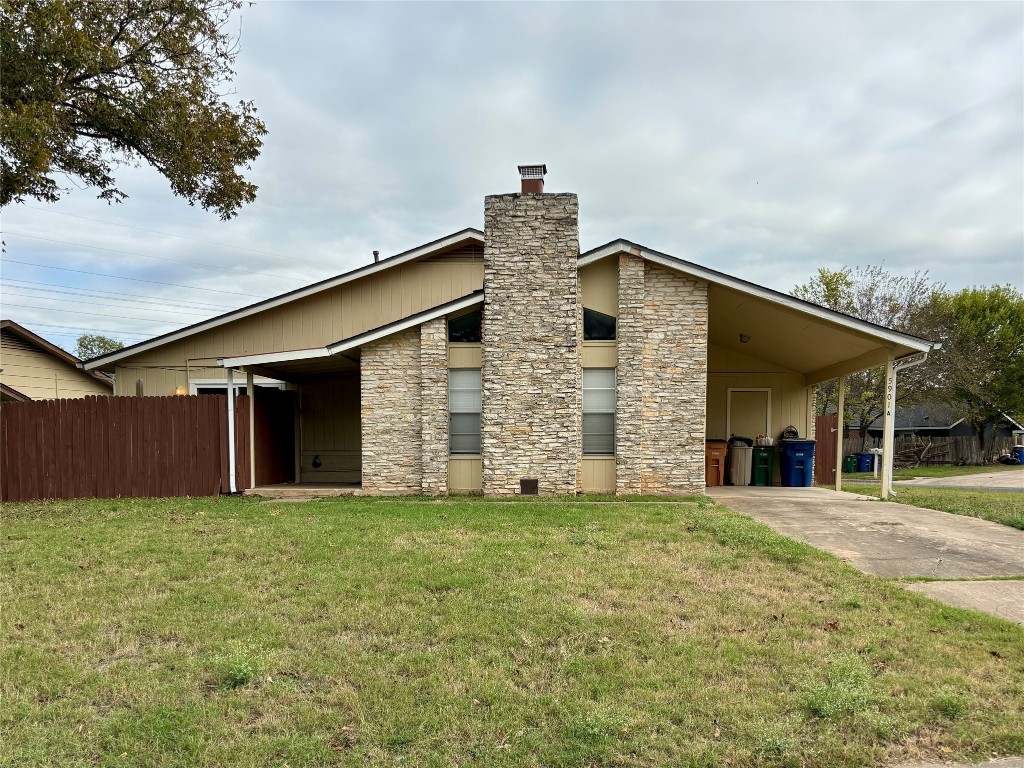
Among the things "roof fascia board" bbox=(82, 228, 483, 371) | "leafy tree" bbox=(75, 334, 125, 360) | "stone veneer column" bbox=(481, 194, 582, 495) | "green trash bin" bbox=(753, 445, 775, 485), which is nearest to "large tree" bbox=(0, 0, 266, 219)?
"roof fascia board" bbox=(82, 228, 483, 371)

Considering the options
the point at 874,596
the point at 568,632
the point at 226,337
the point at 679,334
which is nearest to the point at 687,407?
the point at 679,334

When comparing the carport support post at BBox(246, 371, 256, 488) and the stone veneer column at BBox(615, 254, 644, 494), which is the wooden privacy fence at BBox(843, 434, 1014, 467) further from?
the carport support post at BBox(246, 371, 256, 488)

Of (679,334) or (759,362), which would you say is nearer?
(679,334)

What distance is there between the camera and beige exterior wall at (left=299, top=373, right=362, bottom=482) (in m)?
15.1

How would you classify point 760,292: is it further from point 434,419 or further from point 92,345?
point 92,345

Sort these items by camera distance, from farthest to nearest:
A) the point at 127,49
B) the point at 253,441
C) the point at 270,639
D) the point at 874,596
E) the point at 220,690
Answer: the point at 253,441
the point at 127,49
the point at 874,596
the point at 270,639
the point at 220,690

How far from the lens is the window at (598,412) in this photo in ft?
38.4

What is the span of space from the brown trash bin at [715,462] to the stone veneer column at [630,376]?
3311 mm

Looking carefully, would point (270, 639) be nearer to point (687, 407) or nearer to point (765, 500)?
point (687, 407)

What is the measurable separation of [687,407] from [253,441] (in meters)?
8.91

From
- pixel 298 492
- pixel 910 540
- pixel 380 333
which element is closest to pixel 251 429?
pixel 298 492

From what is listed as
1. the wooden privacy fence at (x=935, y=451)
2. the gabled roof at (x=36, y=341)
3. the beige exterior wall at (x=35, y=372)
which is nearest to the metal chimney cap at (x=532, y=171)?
the gabled roof at (x=36, y=341)

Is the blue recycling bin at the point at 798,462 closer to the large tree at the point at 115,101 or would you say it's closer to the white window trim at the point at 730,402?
the white window trim at the point at 730,402

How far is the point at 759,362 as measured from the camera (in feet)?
48.2
